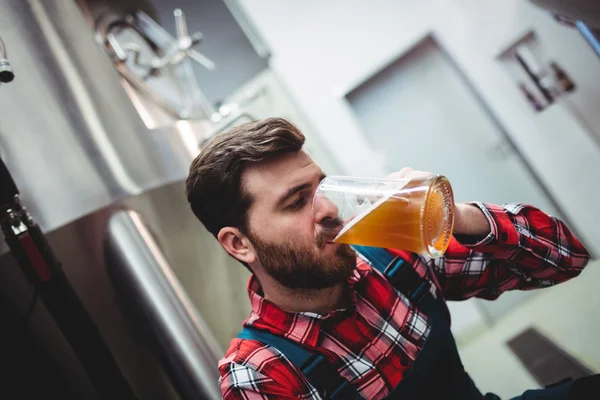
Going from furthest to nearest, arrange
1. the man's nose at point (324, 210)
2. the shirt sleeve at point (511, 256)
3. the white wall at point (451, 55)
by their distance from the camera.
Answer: the white wall at point (451, 55) < the shirt sleeve at point (511, 256) < the man's nose at point (324, 210)

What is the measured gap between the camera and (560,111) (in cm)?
289

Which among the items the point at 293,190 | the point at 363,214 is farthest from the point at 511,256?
the point at 293,190

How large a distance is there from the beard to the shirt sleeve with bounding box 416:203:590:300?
0.94ft

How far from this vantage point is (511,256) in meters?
0.96

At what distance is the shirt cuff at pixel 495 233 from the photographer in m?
0.91

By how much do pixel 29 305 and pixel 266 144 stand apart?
0.75 meters

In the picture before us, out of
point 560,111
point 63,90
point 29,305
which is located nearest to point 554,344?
point 560,111

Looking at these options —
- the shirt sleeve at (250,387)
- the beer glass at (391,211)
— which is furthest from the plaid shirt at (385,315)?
the beer glass at (391,211)

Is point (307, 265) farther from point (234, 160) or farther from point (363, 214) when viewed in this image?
point (234, 160)

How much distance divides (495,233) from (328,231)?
410 mm

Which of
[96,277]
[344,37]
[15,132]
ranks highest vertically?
[344,37]

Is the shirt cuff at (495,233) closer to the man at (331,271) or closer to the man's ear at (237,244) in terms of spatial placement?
the man at (331,271)

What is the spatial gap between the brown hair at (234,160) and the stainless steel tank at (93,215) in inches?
11.7

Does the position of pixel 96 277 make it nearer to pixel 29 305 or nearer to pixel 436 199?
pixel 29 305
